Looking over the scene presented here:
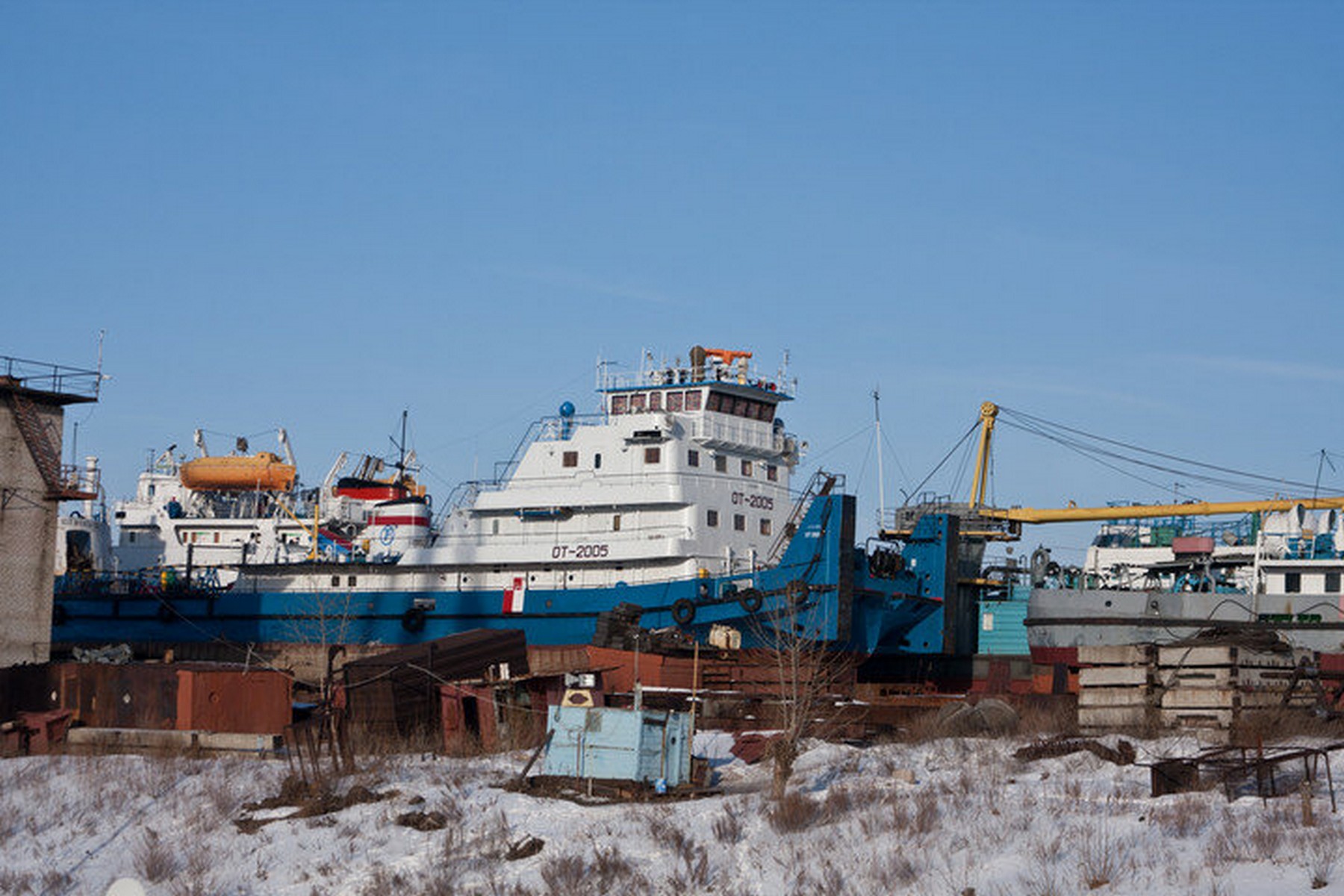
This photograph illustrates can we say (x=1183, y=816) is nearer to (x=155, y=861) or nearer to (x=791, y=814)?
(x=791, y=814)

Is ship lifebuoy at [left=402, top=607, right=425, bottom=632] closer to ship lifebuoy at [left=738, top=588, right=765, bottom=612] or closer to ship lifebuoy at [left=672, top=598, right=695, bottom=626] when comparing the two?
ship lifebuoy at [left=672, top=598, right=695, bottom=626]

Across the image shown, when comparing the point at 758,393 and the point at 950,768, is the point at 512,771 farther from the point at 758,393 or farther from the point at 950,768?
the point at 758,393

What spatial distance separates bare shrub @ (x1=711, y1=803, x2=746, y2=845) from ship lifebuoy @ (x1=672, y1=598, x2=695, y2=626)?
18537 millimetres

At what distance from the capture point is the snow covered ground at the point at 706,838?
16.7 meters

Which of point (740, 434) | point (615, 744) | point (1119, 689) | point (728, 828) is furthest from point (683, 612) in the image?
point (728, 828)

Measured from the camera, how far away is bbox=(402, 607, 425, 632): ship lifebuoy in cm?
4231

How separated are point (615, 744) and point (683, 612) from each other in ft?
57.0

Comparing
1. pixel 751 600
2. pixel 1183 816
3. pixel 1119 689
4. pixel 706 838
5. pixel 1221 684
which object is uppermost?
pixel 751 600

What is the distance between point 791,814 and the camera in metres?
19.2

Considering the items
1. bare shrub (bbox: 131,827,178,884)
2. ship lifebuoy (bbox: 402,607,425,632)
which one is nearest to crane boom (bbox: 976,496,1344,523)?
ship lifebuoy (bbox: 402,607,425,632)

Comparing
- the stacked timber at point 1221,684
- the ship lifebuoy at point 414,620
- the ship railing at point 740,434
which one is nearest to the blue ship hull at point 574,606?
the ship lifebuoy at point 414,620

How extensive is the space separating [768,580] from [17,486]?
16.6 meters

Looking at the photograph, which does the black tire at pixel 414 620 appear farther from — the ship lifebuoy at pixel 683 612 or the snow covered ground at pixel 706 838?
the snow covered ground at pixel 706 838

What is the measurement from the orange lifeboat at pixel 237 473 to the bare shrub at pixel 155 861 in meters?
31.5
